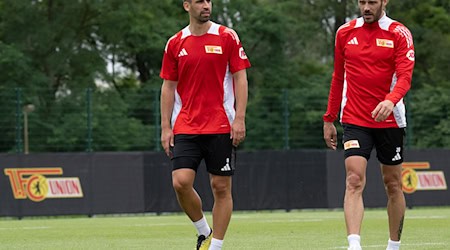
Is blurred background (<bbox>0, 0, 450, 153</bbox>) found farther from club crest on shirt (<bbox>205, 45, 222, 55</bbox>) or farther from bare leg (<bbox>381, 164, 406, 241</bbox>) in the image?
bare leg (<bbox>381, 164, 406, 241</bbox>)

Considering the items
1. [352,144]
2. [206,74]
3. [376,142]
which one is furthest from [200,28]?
[376,142]

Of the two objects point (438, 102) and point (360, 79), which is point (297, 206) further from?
point (360, 79)

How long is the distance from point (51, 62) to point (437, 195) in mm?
20446

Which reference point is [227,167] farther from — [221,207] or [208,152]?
[221,207]

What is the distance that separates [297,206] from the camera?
25.7 metres

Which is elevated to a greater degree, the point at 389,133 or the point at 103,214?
the point at 389,133

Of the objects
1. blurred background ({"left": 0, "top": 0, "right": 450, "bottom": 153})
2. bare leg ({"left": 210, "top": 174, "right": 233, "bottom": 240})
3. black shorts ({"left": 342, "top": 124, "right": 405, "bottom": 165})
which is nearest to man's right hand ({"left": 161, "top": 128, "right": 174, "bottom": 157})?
bare leg ({"left": 210, "top": 174, "right": 233, "bottom": 240})

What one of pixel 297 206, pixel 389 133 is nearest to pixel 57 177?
pixel 297 206

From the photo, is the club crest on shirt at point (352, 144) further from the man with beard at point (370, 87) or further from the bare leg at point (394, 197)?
the bare leg at point (394, 197)

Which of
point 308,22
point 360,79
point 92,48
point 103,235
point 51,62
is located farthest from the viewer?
point 308,22

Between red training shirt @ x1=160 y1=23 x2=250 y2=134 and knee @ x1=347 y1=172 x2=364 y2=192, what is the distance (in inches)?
42.3

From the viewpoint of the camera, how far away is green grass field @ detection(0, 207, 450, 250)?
13094 millimetres

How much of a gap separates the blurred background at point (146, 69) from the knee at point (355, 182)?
16.3m

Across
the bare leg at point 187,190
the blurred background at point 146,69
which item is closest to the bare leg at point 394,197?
the bare leg at point 187,190
